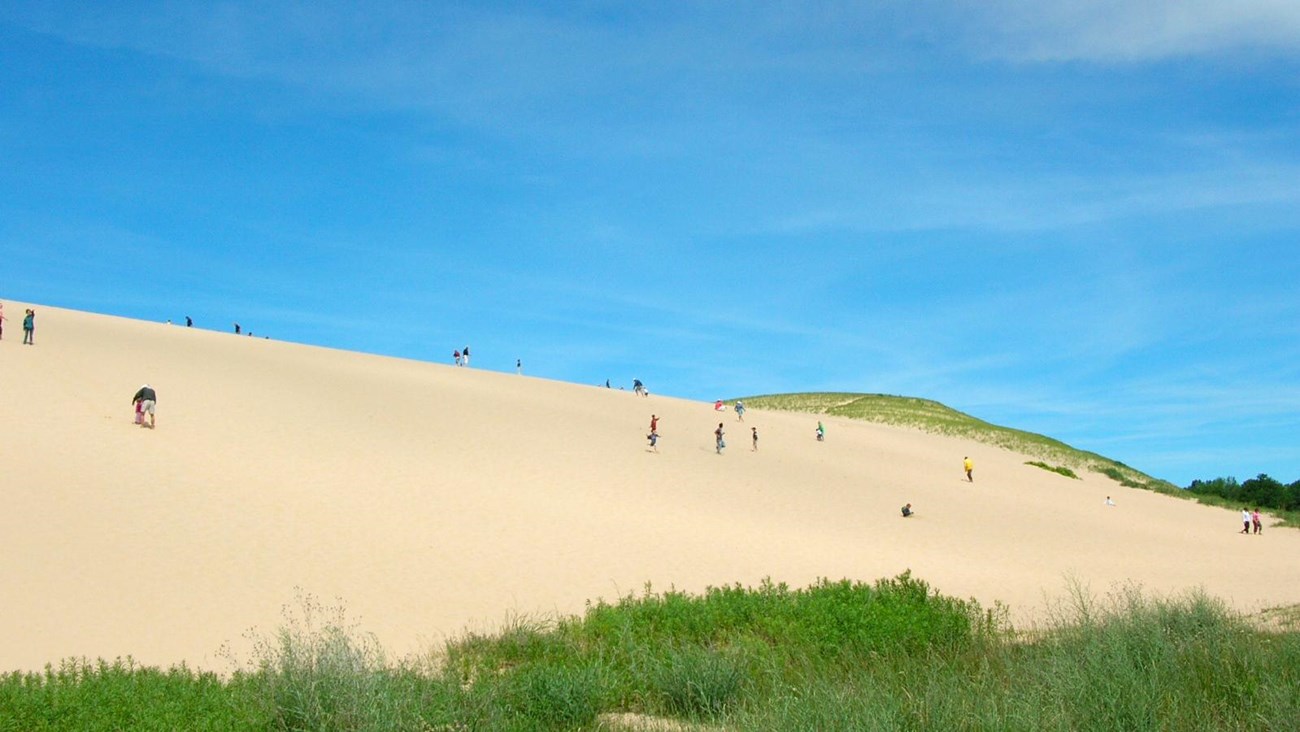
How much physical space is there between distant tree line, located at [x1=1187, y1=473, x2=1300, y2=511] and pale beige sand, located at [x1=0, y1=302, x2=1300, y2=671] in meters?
23.0

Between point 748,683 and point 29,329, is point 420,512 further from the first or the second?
point 29,329

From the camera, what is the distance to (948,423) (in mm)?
76625

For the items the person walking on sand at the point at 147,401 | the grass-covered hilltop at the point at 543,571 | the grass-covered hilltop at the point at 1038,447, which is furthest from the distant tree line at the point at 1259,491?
the person walking on sand at the point at 147,401

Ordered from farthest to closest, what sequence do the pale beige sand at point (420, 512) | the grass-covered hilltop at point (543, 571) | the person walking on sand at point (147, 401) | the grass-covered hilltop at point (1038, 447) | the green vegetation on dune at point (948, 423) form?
the green vegetation on dune at point (948, 423) → the grass-covered hilltop at point (1038, 447) → the person walking on sand at point (147, 401) → the pale beige sand at point (420, 512) → the grass-covered hilltop at point (543, 571)

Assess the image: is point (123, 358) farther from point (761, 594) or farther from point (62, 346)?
point (761, 594)

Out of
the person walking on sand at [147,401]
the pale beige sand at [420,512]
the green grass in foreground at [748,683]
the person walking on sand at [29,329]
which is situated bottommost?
the green grass in foreground at [748,683]

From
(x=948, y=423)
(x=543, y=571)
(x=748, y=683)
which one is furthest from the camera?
(x=948, y=423)

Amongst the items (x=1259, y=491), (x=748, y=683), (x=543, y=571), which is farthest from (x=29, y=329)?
(x=1259, y=491)

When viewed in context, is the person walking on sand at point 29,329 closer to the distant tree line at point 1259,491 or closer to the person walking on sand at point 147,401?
the person walking on sand at point 147,401

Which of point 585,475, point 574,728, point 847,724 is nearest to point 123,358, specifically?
point 585,475

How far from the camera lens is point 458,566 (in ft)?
59.2

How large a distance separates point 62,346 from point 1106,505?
40434 millimetres

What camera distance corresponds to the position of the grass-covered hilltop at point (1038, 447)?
58.3 m

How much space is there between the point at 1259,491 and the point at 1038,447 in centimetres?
1478
